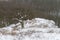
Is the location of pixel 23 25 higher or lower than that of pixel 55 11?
higher

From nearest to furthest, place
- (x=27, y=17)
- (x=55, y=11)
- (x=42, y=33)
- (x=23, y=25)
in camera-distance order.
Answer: (x=42, y=33)
(x=23, y=25)
(x=27, y=17)
(x=55, y=11)

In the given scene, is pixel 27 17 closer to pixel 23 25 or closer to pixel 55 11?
pixel 23 25

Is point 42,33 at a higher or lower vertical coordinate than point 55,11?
higher

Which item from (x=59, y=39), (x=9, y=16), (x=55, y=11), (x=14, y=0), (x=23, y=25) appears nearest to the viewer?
(x=59, y=39)

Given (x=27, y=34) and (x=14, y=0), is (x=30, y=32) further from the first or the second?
(x=14, y=0)

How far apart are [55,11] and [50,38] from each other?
8950mm

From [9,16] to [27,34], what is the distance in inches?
198

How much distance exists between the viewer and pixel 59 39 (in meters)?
9.41

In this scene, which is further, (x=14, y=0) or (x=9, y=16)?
(x=14, y=0)

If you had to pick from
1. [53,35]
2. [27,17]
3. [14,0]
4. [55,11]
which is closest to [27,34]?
[53,35]

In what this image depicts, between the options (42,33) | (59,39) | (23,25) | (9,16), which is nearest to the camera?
(59,39)

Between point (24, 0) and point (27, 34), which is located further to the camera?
point (24, 0)

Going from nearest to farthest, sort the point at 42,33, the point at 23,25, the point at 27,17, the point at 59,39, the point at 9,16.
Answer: the point at 59,39 → the point at 42,33 → the point at 23,25 → the point at 27,17 → the point at 9,16

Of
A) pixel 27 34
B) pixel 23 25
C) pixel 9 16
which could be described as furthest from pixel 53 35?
pixel 9 16
